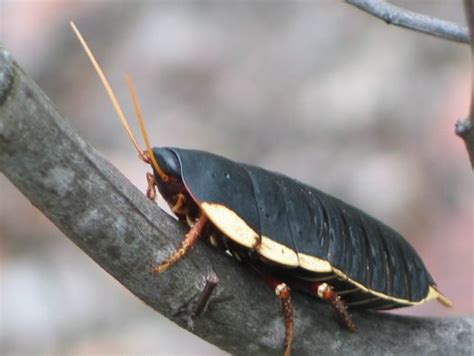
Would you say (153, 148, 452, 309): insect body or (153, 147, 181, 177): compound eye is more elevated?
(153, 147, 181, 177): compound eye

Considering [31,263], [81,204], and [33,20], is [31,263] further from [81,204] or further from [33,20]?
[81,204]

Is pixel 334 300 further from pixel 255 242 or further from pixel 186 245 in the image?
pixel 186 245

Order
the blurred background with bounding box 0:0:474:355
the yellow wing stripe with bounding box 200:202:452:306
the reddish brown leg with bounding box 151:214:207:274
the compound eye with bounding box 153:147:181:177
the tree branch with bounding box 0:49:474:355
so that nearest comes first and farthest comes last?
the tree branch with bounding box 0:49:474:355 → the reddish brown leg with bounding box 151:214:207:274 → the yellow wing stripe with bounding box 200:202:452:306 → the compound eye with bounding box 153:147:181:177 → the blurred background with bounding box 0:0:474:355

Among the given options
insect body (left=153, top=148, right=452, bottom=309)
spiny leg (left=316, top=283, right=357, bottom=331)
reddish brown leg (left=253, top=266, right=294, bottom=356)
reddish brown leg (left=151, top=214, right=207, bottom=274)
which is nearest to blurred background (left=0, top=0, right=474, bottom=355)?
insect body (left=153, top=148, right=452, bottom=309)

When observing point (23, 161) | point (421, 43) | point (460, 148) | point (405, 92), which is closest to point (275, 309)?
point (23, 161)

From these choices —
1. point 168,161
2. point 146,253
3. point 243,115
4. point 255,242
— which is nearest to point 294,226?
point 255,242

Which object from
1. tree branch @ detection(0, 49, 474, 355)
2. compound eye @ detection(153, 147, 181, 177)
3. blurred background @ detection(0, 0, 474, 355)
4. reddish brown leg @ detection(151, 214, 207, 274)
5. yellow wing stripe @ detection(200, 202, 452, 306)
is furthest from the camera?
blurred background @ detection(0, 0, 474, 355)

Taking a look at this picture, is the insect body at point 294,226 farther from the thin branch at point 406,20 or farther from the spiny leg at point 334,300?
the thin branch at point 406,20

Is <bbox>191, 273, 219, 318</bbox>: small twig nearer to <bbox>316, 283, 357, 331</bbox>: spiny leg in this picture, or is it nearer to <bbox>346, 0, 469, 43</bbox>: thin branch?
<bbox>316, 283, 357, 331</bbox>: spiny leg
